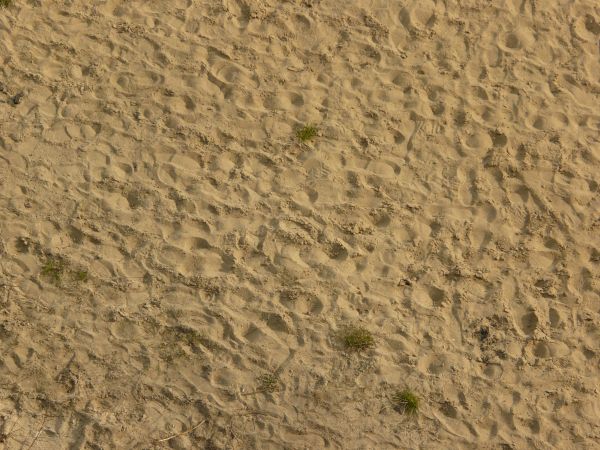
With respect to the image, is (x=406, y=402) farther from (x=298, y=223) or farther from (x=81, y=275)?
(x=81, y=275)

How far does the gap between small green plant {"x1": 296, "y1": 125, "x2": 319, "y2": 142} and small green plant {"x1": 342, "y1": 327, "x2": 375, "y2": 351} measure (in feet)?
4.60

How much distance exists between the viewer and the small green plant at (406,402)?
4.68 m

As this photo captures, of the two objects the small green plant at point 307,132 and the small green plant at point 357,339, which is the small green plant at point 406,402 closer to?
the small green plant at point 357,339

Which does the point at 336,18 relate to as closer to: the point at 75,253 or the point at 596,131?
the point at 596,131

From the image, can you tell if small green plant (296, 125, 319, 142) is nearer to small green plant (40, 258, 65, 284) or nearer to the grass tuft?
the grass tuft

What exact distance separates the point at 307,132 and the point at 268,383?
70.8 inches

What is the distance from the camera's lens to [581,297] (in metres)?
4.86

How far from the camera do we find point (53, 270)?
4.77m

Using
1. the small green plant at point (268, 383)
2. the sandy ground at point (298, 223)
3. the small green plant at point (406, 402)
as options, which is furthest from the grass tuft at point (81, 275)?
the small green plant at point (406, 402)

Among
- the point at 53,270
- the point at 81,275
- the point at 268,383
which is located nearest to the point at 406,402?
the point at 268,383

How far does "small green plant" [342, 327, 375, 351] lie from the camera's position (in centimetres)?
472

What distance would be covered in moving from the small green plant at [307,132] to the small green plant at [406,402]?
190 cm

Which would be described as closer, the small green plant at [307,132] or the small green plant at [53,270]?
the small green plant at [53,270]

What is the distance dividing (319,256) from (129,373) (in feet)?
5.02
